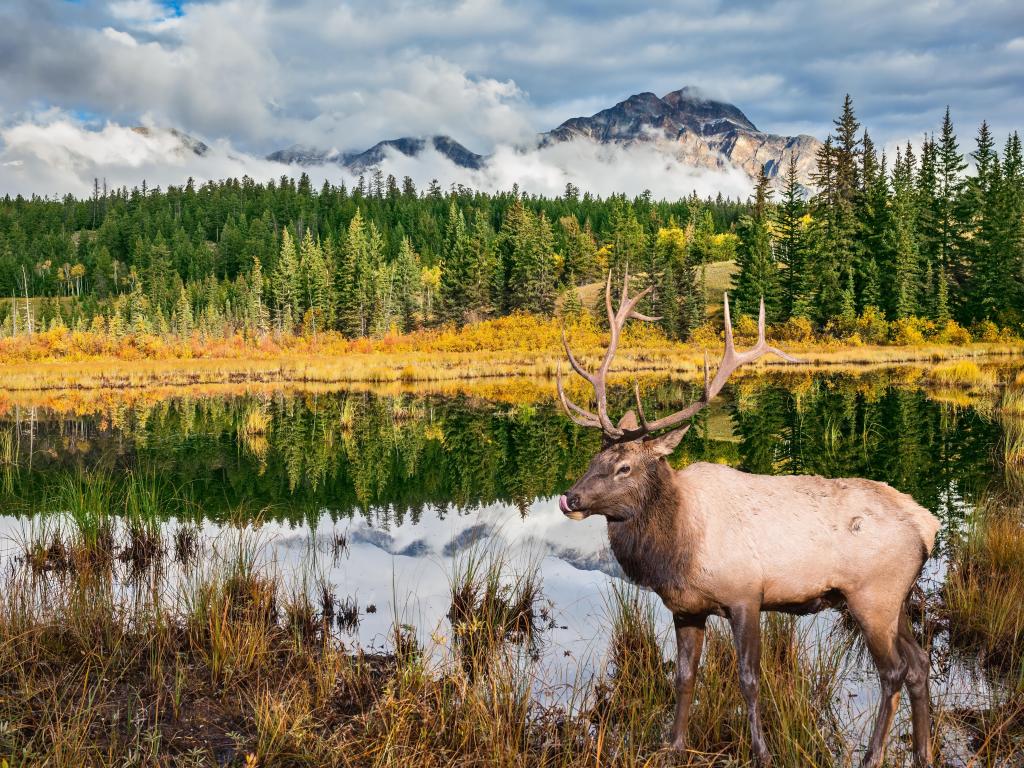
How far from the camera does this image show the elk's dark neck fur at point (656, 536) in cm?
370

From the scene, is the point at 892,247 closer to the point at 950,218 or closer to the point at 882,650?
the point at 950,218

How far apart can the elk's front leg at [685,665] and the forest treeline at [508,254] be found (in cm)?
5038

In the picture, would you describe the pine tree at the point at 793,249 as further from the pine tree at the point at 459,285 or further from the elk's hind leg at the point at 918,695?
the elk's hind leg at the point at 918,695

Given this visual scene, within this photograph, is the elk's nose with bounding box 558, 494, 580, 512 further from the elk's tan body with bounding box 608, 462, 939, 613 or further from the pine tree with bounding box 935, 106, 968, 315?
the pine tree with bounding box 935, 106, 968, 315

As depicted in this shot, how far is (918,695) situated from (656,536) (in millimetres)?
1570

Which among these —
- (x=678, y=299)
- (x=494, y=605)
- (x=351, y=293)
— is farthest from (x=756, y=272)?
(x=494, y=605)

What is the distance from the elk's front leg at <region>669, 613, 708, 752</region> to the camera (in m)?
3.83

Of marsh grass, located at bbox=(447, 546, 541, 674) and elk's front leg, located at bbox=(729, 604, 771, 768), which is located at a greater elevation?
elk's front leg, located at bbox=(729, 604, 771, 768)

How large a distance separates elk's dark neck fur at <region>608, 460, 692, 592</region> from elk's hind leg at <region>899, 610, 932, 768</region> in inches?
49.0

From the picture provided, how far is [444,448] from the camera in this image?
16219mm

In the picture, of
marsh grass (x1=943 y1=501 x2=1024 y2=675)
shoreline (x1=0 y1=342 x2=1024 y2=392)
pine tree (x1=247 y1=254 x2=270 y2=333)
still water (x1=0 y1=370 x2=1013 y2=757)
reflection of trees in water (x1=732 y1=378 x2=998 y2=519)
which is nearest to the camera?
marsh grass (x1=943 y1=501 x2=1024 y2=675)

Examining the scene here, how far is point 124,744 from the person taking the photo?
365cm

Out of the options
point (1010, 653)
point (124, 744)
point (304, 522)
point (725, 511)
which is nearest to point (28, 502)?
point (304, 522)

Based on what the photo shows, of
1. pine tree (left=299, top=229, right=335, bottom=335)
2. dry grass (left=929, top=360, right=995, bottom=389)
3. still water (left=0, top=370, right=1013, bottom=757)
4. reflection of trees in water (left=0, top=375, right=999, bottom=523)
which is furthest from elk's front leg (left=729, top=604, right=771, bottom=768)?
pine tree (left=299, top=229, right=335, bottom=335)
